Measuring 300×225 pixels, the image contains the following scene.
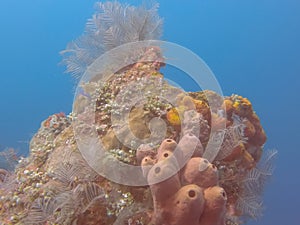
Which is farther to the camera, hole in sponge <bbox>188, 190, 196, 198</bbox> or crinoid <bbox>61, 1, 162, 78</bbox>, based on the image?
crinoid <bbox>61, 1, 162, 78</bbox>

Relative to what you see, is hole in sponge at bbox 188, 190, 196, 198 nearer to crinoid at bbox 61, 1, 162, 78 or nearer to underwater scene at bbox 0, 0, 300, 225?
underwater scene at bbox 0, 0, 300, 225

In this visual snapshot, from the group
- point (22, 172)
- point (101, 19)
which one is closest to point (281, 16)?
point (101, 19)

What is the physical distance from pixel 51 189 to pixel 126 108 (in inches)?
54.9

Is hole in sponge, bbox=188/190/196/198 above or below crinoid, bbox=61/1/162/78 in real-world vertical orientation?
below

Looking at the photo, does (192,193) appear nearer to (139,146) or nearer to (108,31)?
(139,146)

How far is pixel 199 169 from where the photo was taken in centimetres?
294

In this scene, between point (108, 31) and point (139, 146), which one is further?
point (108, 31)

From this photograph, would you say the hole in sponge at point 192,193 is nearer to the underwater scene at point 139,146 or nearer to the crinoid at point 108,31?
the underwater scene at point 139,146

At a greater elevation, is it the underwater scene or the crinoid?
the crinoid

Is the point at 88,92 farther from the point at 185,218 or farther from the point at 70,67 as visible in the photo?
the point at 185,218

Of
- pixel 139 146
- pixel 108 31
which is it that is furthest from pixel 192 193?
pixel 108 31

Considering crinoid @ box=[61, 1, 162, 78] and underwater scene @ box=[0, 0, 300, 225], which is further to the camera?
crinoid @ box=[61, 1, 162, 78]

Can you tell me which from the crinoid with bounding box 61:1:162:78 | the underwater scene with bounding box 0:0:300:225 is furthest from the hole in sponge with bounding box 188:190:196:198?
the crinoid with bounding box 61:1:162:78

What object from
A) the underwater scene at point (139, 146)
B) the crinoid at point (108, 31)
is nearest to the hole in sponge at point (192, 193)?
the underwater scene at point (139, 146)
